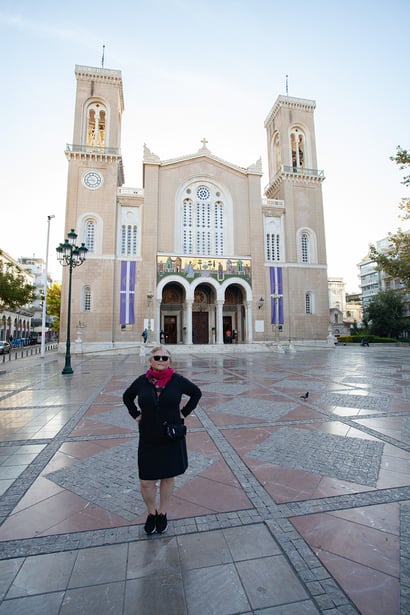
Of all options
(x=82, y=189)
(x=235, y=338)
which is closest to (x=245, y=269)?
(x=235, y=338)

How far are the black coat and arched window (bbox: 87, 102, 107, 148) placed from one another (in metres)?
33.5

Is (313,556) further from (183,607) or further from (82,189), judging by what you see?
(82,189)

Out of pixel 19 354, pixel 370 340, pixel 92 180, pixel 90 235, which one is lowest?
pixel 19 354

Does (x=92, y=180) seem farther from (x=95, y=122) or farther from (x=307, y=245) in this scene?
(x=307, y=245)

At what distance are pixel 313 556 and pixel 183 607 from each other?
97 cm

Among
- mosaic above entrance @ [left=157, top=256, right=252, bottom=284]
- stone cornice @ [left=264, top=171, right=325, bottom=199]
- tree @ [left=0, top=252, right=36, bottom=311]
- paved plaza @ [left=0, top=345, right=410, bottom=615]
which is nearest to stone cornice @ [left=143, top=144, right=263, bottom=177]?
stone cornice @ [left=264, top=171, right=325, bottom=199]

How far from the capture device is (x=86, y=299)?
90.5 feet

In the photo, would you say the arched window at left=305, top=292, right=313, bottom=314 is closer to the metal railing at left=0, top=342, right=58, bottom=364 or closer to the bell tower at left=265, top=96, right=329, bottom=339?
the bell tower at left=265, top=96, right=329, bottom=339

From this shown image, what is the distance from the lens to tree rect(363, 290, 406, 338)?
4188 centimetres

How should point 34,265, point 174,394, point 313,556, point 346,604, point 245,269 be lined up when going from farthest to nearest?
point 34,265, point 245,269, point 174,394, point 313,556, point 346,604

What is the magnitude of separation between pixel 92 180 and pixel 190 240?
10.4 m

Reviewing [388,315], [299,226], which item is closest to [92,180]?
[299,226]

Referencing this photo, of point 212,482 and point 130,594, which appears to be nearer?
point 130,594

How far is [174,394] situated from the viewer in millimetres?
2365
